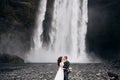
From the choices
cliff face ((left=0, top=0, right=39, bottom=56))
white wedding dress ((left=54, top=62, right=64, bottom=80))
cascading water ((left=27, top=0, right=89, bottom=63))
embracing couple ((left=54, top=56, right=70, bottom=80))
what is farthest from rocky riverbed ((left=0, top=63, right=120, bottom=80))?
cascading water ((left=27, top=0, right=89, bottom=63))

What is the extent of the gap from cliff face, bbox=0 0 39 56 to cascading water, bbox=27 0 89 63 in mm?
3891

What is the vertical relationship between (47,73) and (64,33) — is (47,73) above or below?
below

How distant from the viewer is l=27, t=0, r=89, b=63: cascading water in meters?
79.2

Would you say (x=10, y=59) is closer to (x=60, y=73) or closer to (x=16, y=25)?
(x=16, y=25)

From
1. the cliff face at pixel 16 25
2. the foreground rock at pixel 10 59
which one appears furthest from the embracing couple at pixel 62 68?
the cliff face at pixel 16 25

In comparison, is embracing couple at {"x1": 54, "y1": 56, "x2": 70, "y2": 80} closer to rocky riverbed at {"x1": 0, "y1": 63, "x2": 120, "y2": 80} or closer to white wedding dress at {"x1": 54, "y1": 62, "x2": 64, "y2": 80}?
white wedding dress at {"x1": 54, "y1": 62, "x2": 64, "y2": 80}

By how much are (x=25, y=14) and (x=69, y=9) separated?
14.3m

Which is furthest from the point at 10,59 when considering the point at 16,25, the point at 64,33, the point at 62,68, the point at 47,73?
the point at 62,68

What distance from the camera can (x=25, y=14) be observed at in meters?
78.0

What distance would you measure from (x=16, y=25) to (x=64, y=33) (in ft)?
49.1

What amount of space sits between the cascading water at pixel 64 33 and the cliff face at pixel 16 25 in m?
3.89

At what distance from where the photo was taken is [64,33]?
8288 centimetres

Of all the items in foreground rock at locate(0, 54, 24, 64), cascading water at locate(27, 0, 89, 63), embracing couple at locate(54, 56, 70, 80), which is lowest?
embracing couple at locate(54, 56, 70, 80)

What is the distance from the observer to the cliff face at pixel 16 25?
245 feet
